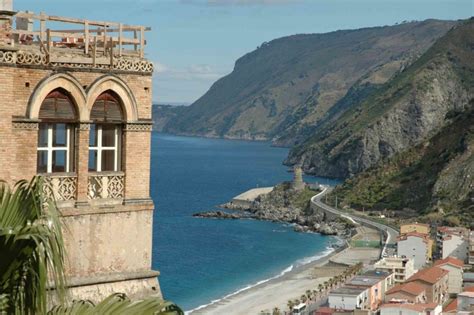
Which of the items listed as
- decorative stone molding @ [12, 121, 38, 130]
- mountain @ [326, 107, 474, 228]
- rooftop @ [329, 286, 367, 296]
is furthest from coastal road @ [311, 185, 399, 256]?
decorative stone molding @ [12, 121, 38, 130]

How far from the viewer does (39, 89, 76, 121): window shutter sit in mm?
13766

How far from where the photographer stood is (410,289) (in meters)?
83.8

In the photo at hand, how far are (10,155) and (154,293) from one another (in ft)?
10.6

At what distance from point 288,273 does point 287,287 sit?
1302cm

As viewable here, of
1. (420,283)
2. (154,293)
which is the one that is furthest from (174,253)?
(154,293)

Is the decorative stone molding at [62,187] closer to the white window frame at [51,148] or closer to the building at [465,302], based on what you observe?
the white window frame at [51,148]

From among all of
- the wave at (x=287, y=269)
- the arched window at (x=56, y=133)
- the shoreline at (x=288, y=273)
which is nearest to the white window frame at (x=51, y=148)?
the arched window at (x=56, y=133)

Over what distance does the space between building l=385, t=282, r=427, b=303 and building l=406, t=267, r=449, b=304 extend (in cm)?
58

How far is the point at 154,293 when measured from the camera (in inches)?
592

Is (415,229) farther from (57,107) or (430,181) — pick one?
(57,107)

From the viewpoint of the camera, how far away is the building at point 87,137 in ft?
43.8

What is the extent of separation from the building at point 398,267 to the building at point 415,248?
6.34m

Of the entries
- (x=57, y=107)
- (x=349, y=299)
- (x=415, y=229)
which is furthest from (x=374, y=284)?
(x=57, y=107)

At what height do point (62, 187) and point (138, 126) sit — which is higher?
point (138, 126)
